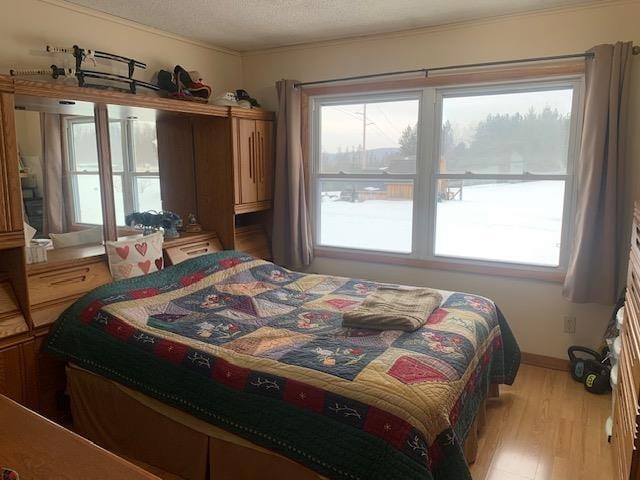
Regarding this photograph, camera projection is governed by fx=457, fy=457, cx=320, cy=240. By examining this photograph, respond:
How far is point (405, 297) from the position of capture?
2.58 m

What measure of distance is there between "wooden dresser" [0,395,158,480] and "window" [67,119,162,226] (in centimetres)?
199

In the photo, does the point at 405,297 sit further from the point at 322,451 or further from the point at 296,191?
the point at 296,191

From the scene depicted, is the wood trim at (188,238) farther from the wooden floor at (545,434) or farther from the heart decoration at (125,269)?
the wooden floor at (545,434)

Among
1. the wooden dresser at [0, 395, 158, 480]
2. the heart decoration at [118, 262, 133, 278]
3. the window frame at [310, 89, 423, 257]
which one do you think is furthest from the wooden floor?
the heart decoration at [118, 262, 133, 278]

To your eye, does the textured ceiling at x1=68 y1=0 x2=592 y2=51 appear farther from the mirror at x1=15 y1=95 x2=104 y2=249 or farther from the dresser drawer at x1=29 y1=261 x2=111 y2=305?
the dresser drawer at x1=29 y1=261 x2=111 y2=305

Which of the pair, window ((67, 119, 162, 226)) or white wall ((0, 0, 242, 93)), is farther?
window ((67, 119, 162, 226))

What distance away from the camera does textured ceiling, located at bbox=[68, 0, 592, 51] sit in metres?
2.84

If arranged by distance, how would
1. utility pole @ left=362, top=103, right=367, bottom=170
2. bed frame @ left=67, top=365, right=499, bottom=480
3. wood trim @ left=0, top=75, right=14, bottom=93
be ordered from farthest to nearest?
utility pole @ left=362, top=103, right=367, bottom=170 < wood trim @ left=0, top=75, right=14, bottom=93 < bed frame @ left=67, top=365, right=499, bottom=480

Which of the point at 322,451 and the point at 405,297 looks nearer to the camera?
the point at 322,451

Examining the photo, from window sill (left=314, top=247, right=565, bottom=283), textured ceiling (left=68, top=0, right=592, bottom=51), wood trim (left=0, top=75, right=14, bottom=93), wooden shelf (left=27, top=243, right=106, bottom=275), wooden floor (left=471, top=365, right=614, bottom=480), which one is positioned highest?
textured ceiling (left=68, top=0, right=592, bottom=51)

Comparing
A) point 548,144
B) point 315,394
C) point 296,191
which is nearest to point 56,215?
point 296,191

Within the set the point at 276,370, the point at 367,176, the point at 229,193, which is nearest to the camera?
the point at 276,370

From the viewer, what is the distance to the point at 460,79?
327 cm

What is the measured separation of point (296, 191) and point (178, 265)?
126 cm
